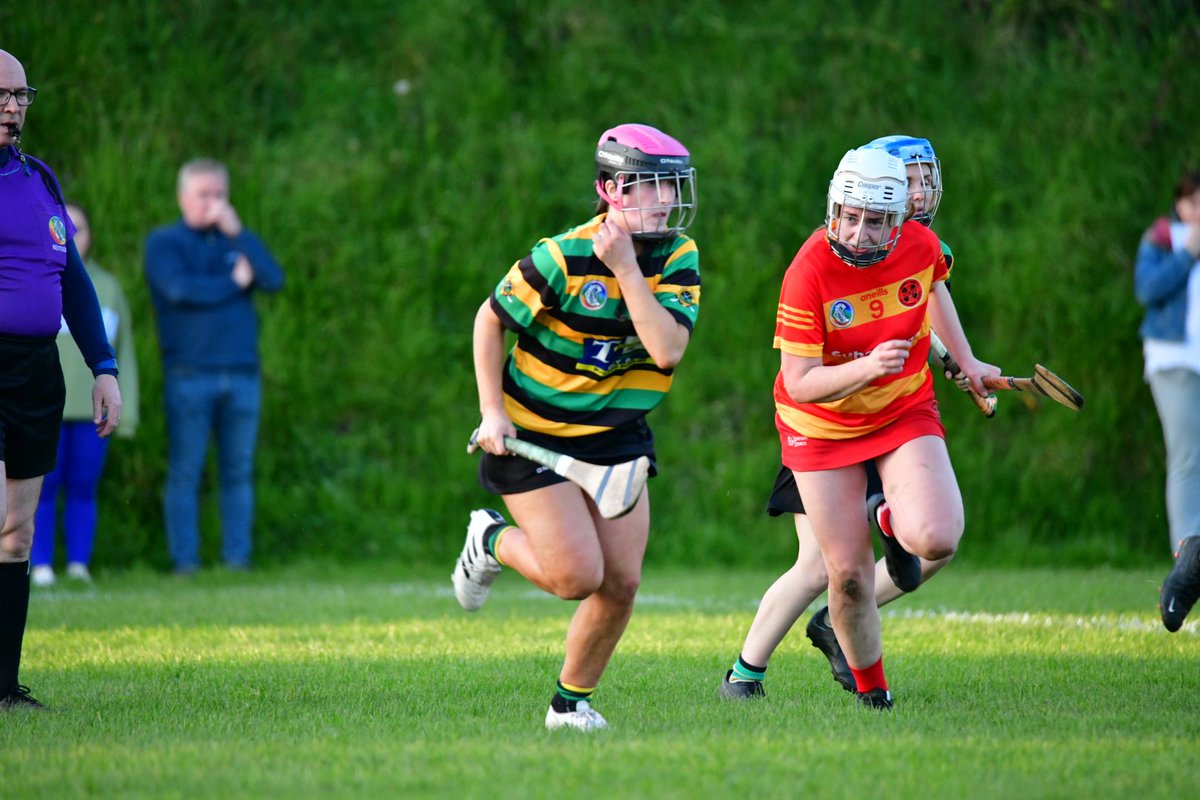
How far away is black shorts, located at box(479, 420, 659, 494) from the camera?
4.99 meters

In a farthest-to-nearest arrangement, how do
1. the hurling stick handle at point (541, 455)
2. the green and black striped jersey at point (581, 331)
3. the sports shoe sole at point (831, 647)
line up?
the sports shoe sole at point (831, 647), the green and black striped jersey at point (581, 331), the hurling stick handle at point (541, 455)

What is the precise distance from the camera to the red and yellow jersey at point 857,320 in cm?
525

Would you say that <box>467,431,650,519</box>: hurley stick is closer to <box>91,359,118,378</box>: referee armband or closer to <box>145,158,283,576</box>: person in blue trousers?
<box>91,359,118,378</box>: referee armband

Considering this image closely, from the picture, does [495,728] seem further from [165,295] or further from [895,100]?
[895,100]

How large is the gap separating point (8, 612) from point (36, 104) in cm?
827

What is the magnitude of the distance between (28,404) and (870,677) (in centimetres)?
304

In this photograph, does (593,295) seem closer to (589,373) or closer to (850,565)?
(589,373)

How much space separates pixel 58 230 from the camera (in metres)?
5.55

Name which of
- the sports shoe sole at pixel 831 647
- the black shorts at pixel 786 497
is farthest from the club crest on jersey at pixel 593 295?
the sports shoe sole at pixel 831 647

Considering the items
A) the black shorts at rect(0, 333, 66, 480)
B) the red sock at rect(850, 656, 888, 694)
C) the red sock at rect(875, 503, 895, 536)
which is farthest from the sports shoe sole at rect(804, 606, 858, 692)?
the black shorts at rect(0, 333, 66, 480)

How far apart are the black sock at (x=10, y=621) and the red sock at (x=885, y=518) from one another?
119 inches

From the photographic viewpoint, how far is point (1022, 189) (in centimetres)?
1336

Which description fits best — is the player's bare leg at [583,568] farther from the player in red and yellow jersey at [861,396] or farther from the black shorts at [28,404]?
the black shorts at [28,404]

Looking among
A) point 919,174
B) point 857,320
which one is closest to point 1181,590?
point 857,320
